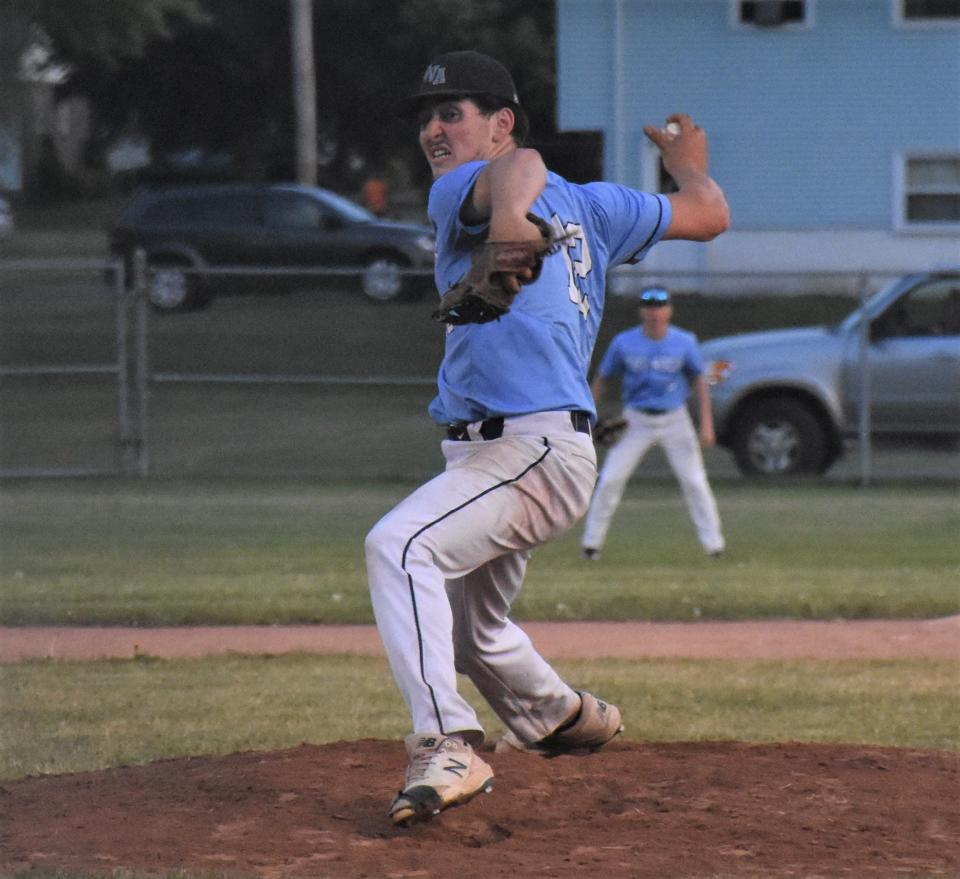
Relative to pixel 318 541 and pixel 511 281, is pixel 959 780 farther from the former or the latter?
pixel 318 541

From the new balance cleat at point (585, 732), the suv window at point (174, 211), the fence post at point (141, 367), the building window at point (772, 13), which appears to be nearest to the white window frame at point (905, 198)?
the building window at point (772, 13)

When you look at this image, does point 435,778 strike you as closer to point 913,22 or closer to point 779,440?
point 779,440

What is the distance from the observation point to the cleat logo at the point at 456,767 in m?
5.04

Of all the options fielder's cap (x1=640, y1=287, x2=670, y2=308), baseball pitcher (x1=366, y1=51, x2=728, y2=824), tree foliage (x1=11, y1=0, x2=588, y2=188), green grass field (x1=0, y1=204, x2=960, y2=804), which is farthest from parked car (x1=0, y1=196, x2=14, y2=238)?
baseball pitcher (x1=366, y1=51, x2=728, y2=824)

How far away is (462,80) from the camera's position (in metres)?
5.23

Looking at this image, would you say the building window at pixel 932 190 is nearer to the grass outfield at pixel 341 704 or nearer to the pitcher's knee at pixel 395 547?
the grass outfield at pixel 341 704

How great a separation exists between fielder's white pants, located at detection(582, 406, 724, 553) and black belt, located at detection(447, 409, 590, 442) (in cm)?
696

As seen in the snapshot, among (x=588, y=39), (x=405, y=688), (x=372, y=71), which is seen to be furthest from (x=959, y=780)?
(x=372, y=71)

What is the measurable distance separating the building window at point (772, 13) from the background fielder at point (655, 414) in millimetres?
18102

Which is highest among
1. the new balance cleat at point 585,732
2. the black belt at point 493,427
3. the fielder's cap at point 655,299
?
the black belt at point 493,427

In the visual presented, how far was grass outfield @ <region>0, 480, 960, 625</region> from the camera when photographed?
10.5 metres

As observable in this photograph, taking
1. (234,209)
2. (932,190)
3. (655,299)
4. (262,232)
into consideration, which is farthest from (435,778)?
(932,190)

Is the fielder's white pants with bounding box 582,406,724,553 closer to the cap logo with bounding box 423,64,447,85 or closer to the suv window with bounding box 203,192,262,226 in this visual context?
the cap logo with bounding box 423,64,447,85

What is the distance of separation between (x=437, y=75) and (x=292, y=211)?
2305 cm
